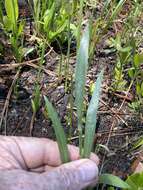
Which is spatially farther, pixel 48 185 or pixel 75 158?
pixel 75 158

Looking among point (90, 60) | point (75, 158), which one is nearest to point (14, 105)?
point (90, 60)

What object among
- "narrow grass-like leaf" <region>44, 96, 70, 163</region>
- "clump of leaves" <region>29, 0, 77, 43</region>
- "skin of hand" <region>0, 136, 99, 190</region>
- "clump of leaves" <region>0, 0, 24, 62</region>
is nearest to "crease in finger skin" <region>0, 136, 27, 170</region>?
"skin of hand" <region>0, 136, 99, 190</region>

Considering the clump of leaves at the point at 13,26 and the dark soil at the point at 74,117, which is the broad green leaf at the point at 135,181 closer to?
the dark soil at the point at 74,117

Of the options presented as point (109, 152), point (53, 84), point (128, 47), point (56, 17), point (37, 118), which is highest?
point (56, 17)

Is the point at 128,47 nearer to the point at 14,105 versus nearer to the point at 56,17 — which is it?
the point at 56,17

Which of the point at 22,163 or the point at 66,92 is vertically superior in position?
the point at 66,92

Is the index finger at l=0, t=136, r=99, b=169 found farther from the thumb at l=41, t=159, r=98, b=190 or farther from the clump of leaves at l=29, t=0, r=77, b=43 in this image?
the clump of leaves at l=29, t=0, r=77, b=43
